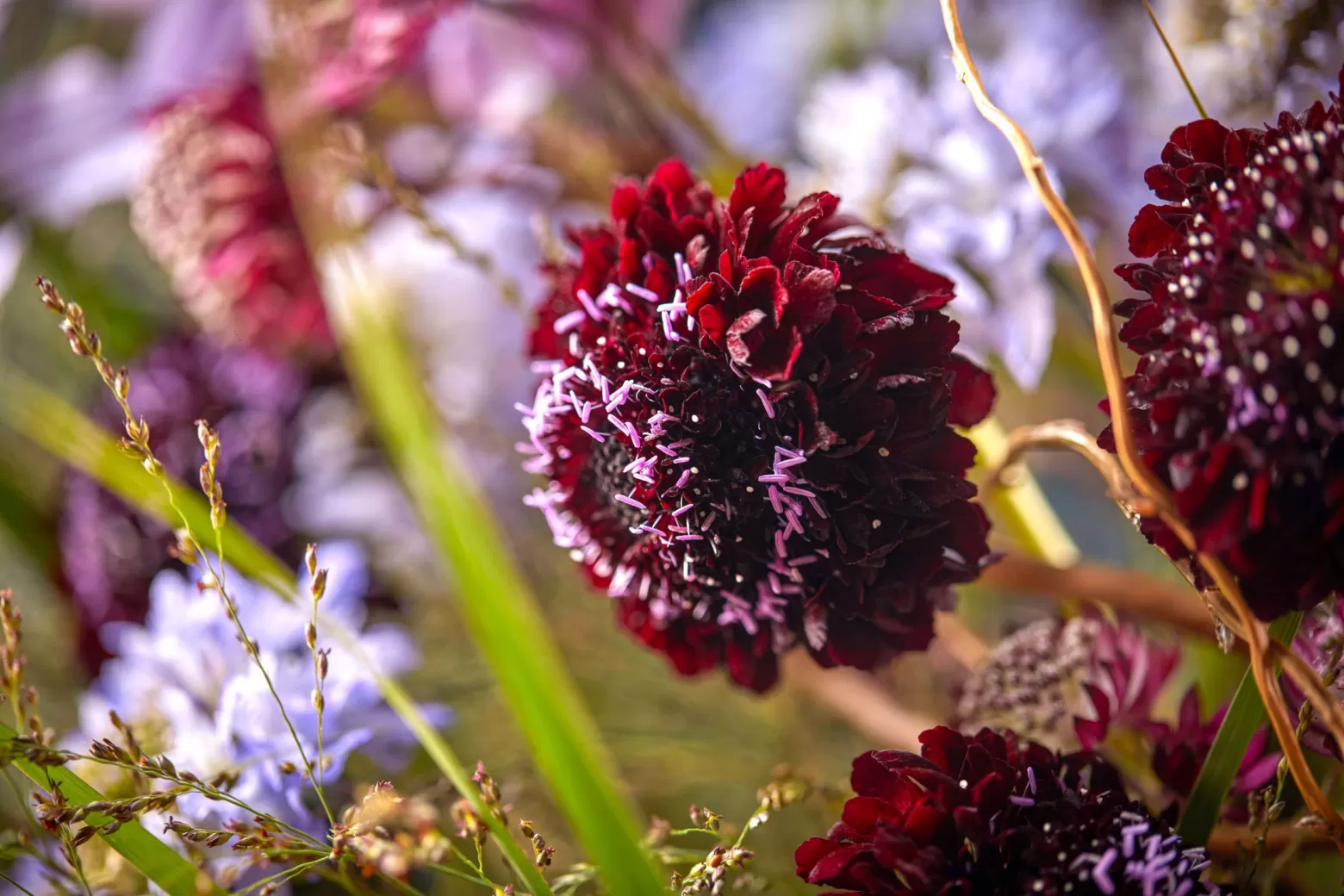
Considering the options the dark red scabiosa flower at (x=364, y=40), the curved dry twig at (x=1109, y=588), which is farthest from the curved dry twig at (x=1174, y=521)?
the dark red scabiosa flower at (x=364, y=40)

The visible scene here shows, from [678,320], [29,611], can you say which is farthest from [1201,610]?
[29,611]

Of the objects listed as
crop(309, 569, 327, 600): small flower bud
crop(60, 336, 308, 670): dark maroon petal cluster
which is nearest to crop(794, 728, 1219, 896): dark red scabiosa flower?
crop(309, 569, 327, 600): small flower bud

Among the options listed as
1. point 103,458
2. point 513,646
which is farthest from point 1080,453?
point 103,458

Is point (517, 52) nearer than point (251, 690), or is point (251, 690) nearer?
point (251, 690)

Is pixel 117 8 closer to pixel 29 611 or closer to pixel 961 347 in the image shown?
pixel 29 611

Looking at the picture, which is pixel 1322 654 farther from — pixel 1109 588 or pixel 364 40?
pixel 364 40

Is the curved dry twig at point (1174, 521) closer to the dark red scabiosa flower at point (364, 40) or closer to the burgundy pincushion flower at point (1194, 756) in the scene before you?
the burgundy pincushion flower at point (1194, 756)

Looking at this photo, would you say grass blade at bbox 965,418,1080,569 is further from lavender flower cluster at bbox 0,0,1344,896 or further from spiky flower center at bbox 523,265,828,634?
spiky flower center at bbox 523,265,828,634
